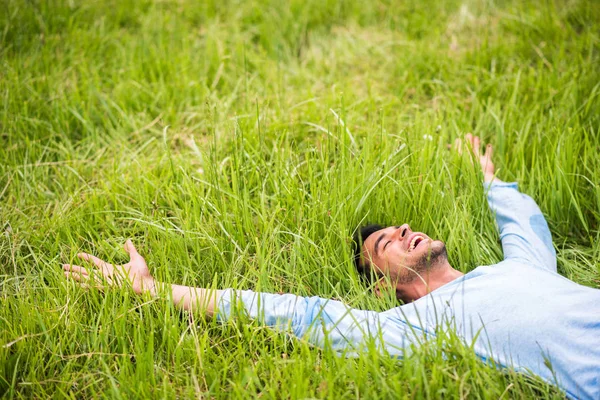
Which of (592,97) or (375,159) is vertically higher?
(592,97)

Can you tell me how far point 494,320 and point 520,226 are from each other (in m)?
0.82

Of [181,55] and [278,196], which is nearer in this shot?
[278,196]

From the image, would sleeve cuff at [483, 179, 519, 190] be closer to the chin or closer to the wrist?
the wrist

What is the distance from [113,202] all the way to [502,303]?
→ 2.40m

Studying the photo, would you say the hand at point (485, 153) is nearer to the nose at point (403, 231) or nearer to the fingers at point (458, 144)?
the fingers at point (458, 144)

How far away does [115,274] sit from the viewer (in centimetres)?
252

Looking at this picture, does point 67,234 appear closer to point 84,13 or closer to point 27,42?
point 27,42

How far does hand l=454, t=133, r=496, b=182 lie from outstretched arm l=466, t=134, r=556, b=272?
0.05ft

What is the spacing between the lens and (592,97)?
11.6 ft

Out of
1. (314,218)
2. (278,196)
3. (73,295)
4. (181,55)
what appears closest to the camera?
(73,295)

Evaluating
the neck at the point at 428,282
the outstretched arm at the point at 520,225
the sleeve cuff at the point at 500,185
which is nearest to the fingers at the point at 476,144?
the outstretched arm at the point at 520,225

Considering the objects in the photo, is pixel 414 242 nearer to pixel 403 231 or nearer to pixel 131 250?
pixel 403 231

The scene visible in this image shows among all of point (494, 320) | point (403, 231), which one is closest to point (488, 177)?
point (403, 231)

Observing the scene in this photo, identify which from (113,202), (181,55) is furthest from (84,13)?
(113,202)
